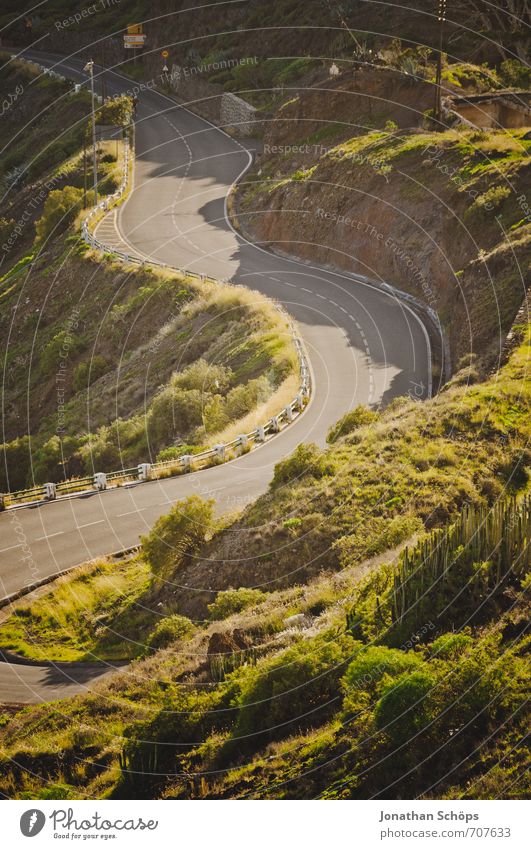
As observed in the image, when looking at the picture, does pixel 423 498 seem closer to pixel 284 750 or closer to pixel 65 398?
pixel 284 750

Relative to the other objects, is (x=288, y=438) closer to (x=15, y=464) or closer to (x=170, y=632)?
(x=170, y=632)

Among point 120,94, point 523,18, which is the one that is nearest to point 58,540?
point 523,18

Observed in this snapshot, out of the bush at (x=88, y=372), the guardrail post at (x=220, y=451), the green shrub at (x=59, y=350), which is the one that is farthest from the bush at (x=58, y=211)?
the guardrail post at (x=220, y=451)

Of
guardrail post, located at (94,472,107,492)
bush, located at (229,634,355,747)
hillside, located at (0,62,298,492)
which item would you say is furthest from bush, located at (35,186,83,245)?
bush, located at (229,634,355,747)

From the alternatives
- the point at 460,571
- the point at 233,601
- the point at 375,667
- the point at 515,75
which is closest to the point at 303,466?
the point at 233,601

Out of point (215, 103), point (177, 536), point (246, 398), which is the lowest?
point (177, 536)

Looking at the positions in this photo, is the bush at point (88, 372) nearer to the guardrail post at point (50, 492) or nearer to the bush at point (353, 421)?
the guardrail post at point (50, 492)
